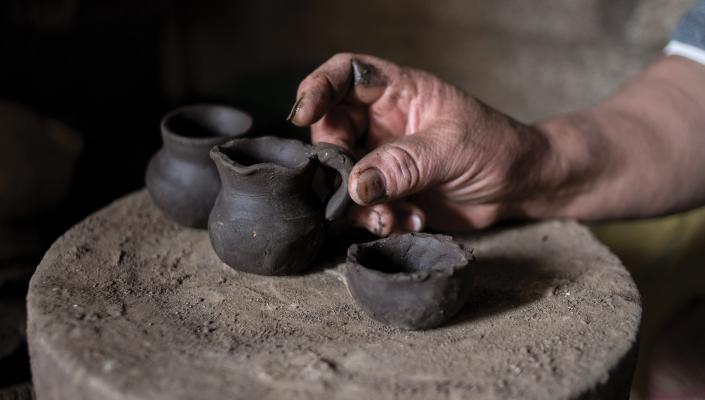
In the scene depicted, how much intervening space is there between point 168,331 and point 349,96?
28.6 inches

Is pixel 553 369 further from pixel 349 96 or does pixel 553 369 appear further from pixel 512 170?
pixel 349 96

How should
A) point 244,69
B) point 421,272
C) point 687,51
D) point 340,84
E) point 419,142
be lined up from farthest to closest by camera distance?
1. point 244,69
2. point 687,51
3. point 340,84
4. point 419,142
5. point 421,272

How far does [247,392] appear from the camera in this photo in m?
1.09

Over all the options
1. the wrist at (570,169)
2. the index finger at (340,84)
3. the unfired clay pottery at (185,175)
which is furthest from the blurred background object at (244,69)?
the index finger at (340,84)

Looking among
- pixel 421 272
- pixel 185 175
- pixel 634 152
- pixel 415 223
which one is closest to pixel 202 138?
pixel 185 175

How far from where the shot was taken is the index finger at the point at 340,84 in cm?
155

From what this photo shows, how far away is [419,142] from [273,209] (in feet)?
1.15

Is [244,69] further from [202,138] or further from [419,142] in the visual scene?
[419,142]

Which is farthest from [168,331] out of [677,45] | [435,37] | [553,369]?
[435,37]

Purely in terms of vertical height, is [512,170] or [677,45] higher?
[677,45]

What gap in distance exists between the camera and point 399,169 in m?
1.45

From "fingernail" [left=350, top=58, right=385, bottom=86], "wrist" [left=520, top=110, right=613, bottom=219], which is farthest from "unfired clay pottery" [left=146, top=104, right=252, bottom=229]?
"wrist" [left=520, top=110, right=613, bottom=219]

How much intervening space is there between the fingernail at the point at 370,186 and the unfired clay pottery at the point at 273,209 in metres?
0.04

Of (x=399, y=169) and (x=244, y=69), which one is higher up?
(x=399, y=169)
